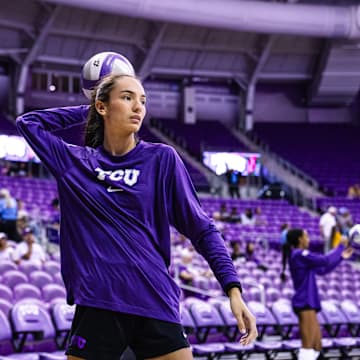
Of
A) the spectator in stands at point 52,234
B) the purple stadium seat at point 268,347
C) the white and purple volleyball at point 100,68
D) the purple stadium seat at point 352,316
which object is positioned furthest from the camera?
the spectator in stands at point 52,234

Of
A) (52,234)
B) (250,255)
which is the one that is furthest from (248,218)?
(52,234)

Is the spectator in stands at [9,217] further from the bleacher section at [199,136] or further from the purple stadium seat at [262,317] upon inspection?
the bleacher section at [199,136]

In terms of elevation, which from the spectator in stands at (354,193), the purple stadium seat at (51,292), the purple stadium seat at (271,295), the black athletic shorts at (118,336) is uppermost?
the spectator in stands at (354,193)

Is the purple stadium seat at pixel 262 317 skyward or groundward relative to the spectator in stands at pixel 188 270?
groundward

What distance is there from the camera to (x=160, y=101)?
30.8 meters

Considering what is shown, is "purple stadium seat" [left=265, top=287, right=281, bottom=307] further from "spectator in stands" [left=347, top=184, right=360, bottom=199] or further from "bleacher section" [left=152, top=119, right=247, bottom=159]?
"bleacher section" [left=152, top=119, right=247, bottom=159]

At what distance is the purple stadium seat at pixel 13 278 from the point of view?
898 cm

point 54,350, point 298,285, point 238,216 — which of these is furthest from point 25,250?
point 238,216

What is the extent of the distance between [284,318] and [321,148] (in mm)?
19565

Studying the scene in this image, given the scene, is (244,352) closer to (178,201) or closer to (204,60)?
(178,201)

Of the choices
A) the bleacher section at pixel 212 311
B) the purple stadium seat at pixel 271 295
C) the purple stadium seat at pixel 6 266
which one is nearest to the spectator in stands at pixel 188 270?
the bleacher section at pixel 212 311

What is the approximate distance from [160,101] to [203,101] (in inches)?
69.4

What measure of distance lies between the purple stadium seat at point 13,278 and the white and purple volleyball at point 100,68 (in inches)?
237

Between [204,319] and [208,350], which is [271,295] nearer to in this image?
[204,319]
